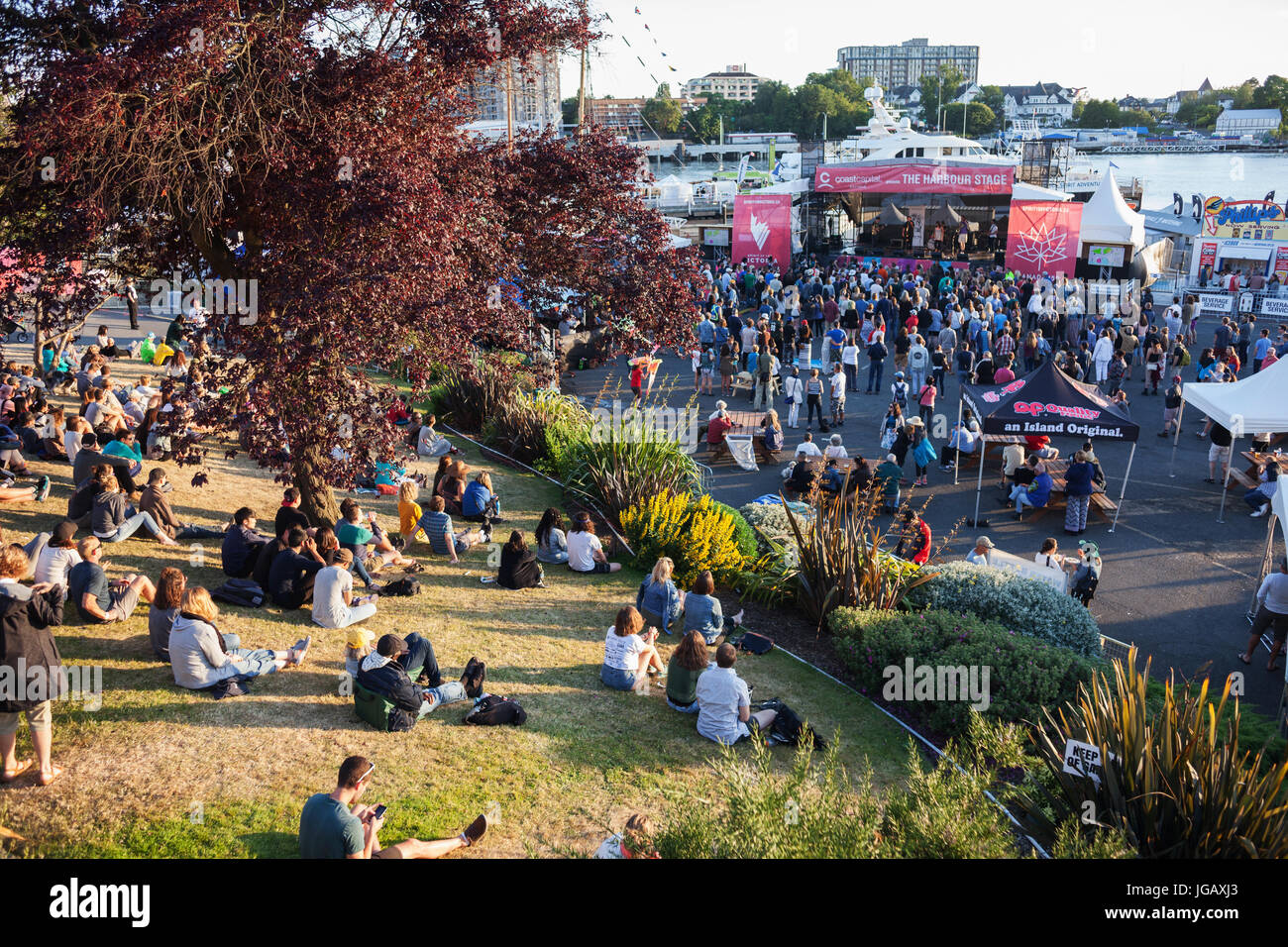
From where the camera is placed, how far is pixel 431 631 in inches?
361

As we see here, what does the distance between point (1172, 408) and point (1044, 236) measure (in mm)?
12510

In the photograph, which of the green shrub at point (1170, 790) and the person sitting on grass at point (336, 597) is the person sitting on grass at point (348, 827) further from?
the green shrub at point (1170, 790)

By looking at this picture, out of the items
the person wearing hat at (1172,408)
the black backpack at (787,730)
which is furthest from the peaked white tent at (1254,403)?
the black backpack at (787,730)

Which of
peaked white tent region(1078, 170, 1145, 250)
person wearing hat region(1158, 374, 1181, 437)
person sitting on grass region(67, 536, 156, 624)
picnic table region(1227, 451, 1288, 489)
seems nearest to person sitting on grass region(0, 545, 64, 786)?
person sitting on grass region(67, 536, 156, 624)

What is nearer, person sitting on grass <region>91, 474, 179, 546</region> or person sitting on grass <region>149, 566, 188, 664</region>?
person sitting on grass <region>149, 566, 188, 664</region>

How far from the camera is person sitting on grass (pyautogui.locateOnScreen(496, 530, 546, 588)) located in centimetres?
1042

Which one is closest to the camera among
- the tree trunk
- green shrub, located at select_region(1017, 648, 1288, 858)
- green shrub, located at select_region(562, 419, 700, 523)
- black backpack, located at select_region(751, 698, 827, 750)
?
green shrub, located at select_region(1017, 648, 1288, 858)

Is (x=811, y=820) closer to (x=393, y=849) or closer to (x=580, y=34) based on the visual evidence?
(x=393, y=849)

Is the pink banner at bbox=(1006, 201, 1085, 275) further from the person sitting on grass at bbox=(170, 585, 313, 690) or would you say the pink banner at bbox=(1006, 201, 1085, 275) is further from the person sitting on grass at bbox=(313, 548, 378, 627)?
the person sitting on grass at bbox=(170, 585, 313, 690)

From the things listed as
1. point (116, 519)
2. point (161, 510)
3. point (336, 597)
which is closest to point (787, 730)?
point (336, 597)

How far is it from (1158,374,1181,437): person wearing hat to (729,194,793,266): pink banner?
16251 millimetres

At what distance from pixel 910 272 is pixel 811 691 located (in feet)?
88.9

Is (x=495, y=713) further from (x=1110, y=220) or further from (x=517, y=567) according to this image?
(x=1110, y=220)
